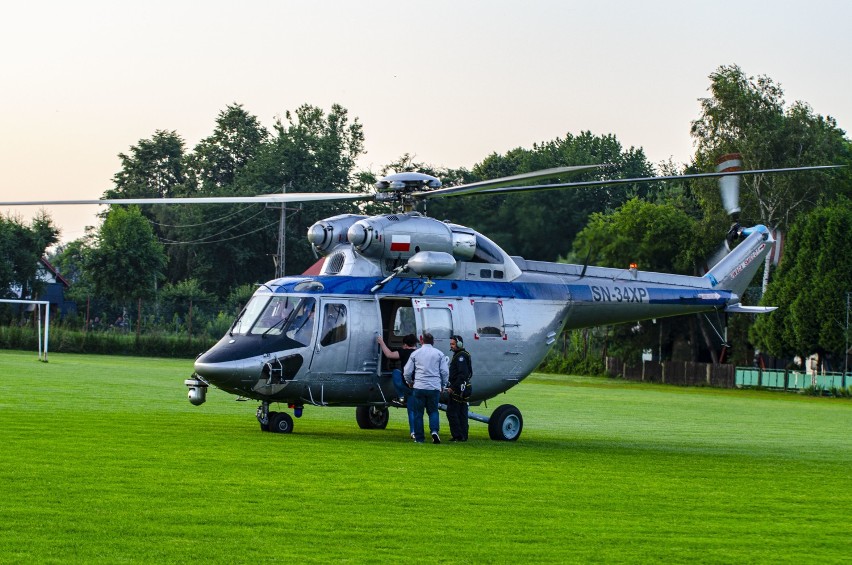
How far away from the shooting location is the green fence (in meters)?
57.2

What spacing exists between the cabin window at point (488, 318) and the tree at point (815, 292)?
39422mm

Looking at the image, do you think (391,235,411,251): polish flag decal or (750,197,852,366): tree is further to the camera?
(750,197,852,366): tree

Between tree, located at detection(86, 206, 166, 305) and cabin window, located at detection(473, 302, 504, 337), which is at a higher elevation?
tree, located at detection(86, 206, 166, 305)

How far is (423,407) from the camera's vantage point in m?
19.3

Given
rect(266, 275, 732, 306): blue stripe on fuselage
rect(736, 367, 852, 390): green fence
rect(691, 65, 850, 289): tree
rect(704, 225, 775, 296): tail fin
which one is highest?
rect(691, 65, 850, 289): tree

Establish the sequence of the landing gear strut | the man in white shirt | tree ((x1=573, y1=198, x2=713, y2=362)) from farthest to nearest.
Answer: tree ((x1=573, y1=198, x2=713, y2=362)) < the landing gear strut < the man in white shirt

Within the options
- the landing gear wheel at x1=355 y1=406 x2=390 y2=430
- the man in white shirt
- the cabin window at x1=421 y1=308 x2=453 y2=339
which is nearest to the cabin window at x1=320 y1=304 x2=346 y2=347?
the man in white shirt

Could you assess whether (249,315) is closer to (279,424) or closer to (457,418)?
(279,424)

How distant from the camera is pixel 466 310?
20.7m

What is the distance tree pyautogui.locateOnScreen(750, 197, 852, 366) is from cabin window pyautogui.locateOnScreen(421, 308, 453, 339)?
40363 millimetres

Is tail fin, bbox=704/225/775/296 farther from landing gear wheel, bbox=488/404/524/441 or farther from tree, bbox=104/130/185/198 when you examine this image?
tree, bbox=104/130/185/198

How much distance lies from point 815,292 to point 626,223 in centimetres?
910

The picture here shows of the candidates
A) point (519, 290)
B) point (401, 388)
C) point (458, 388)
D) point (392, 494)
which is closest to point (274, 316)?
Answer: point (401, 388)

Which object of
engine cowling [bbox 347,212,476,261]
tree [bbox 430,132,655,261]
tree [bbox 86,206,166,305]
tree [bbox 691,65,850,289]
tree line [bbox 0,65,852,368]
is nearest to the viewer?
engine cowling [bbox 347,212,476,261]
